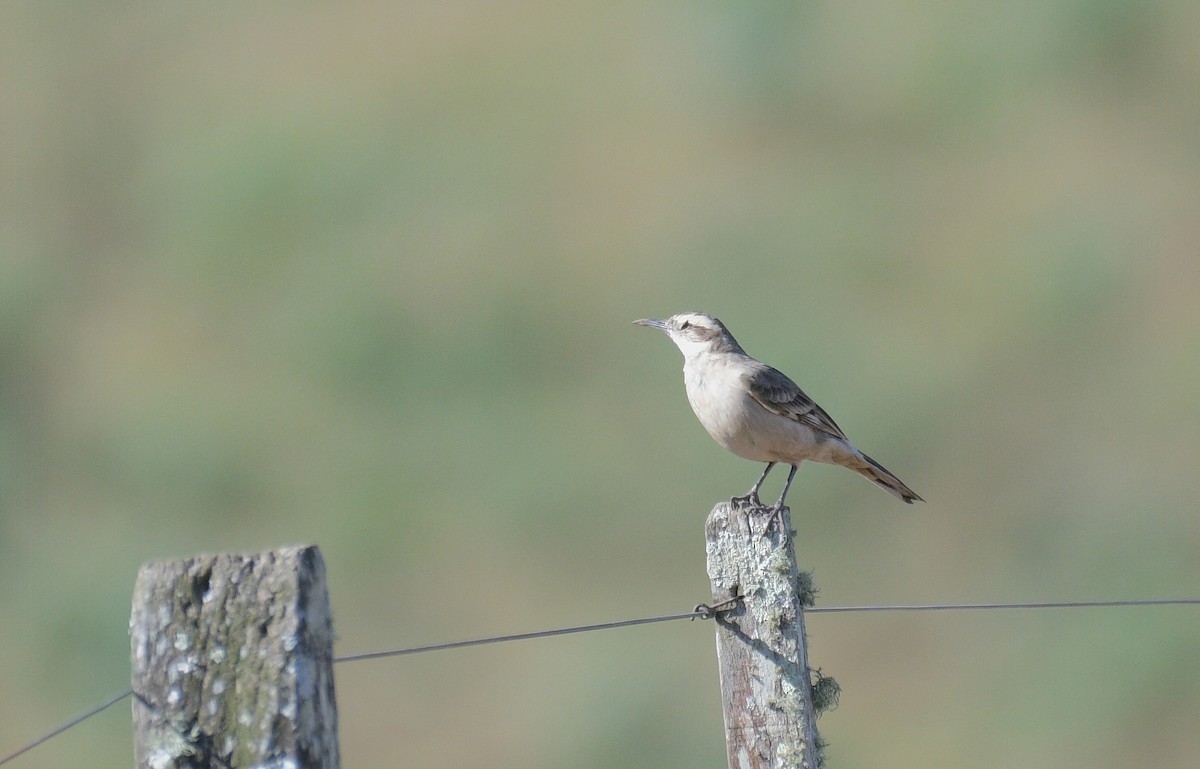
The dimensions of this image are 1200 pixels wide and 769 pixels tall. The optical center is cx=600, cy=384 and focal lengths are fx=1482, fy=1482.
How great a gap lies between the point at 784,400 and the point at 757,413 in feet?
0.84

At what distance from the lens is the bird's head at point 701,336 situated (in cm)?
748

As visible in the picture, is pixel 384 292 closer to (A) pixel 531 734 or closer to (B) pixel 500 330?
(B) pixel 500 330

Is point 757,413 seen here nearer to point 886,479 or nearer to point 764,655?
point 886,479

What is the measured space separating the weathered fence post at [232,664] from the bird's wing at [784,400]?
156 inches

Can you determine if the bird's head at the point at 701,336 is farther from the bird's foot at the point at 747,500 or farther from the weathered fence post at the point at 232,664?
the weathered fence post at the point at 232,664

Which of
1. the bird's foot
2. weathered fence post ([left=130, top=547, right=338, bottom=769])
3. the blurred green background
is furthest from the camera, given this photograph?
the blurred green background

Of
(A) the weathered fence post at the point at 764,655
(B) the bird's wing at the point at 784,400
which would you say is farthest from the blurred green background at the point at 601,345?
(A) the weathered fence post at the point at 764,655

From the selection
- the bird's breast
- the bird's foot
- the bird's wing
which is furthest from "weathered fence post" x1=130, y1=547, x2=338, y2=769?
the bird's wing

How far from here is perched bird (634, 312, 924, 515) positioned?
685cm

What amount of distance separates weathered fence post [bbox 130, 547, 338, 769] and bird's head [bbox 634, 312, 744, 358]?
14.2 ft

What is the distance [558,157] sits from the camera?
20.2 m

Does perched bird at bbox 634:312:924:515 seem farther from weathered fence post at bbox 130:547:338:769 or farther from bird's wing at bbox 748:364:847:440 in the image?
weathered fence post at bbox 130:547:338:769

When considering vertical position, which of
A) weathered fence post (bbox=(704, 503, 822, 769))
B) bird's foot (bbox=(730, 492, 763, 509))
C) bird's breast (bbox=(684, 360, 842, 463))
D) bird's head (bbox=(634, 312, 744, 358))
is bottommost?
weathered fence post (bbox=(704, 503, 822, 769))

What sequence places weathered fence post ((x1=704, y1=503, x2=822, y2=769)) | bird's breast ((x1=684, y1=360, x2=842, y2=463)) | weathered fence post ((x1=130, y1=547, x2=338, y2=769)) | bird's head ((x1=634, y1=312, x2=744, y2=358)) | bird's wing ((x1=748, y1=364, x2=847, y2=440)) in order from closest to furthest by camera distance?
weathered fence post ((x1=130, y1=547, x2=338, y2=769)) → weathered fence post ((x1=704, y1=503, x2=822, y2=769)) → bird's breast ((x1=684, y1=360, x2=842, y2=463)) → bird's wing ((x1=748, y1=364, x2=847, y2=440)) → bird's head ((x1=634, y1=312, x2=744, y2=358))
